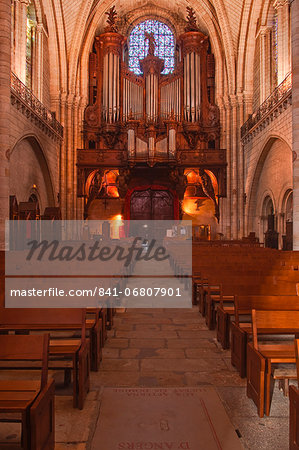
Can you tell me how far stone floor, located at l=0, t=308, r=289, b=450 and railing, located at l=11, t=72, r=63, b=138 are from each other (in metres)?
9.63

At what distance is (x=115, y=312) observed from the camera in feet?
23.1

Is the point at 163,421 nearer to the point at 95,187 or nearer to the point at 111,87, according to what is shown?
the point at 95,187

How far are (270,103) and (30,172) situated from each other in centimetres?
984

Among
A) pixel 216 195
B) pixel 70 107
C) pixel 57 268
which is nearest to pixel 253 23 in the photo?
pixel 216 195

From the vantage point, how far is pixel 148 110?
20.9m

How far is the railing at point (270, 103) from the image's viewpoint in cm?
1324

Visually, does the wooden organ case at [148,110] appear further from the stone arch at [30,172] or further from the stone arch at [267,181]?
the stone arch at [30,172]

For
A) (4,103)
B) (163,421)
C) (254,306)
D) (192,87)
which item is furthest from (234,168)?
(163,421)

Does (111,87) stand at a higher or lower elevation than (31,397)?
higher

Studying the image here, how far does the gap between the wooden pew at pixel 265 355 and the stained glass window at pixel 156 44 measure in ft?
71.0

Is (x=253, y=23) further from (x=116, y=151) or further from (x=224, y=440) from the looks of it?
(x=224, y=440)

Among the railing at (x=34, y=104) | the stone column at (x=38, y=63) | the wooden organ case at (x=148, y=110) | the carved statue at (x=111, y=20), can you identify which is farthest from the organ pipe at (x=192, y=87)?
the stone column at (x=38, y=63)

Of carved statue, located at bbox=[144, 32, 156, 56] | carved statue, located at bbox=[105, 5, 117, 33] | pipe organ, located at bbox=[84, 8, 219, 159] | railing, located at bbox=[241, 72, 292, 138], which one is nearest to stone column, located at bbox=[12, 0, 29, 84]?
pipe organ, located at bbox=[84, 8, 219, 159]

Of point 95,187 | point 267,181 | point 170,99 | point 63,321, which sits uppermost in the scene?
point 170,99
